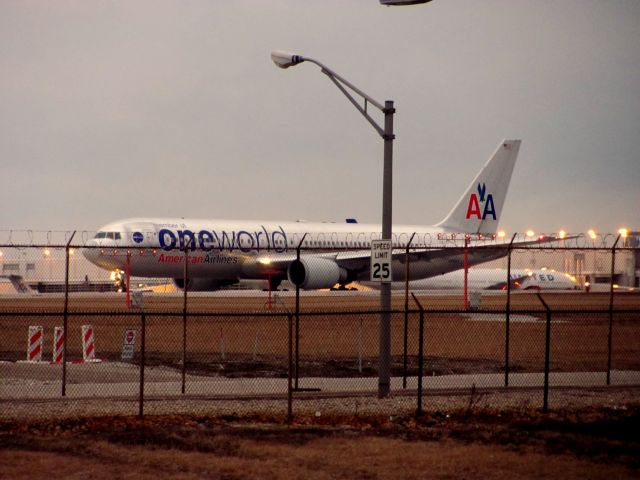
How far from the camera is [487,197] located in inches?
2330

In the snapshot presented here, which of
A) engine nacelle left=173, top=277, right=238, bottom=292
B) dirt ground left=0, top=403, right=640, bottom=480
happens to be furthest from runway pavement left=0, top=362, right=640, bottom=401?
engine nacelle left=173, top=277, right=238, bottom=292

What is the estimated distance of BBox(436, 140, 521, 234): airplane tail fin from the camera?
58.6 m

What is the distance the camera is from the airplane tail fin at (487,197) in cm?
5862

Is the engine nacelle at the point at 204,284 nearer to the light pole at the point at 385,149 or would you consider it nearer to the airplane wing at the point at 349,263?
the airplane wing at the point at 349,263

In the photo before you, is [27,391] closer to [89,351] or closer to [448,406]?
[89,351]

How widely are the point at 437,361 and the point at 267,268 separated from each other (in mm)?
23806

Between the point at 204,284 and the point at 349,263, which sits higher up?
the point at 349,263

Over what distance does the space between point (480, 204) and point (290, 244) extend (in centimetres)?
1401

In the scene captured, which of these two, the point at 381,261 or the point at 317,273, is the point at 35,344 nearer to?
the point at 381,261

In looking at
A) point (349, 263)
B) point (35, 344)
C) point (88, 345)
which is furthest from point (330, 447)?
point (349, 263)

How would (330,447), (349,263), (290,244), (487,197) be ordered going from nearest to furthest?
1. (330,447)
2. (349,263)
3. (290,244)
4. (487,197)

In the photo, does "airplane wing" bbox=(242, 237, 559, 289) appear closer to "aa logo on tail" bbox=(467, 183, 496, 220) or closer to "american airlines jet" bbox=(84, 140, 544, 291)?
"american airlines jet" bbox=(84, 140, 544, 291)

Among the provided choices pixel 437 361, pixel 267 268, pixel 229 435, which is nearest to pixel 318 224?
pixel 267 268

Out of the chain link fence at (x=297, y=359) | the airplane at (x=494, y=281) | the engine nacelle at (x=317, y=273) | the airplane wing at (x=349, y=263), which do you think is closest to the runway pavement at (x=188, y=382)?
the chain link fence at (x=297, y=359)
